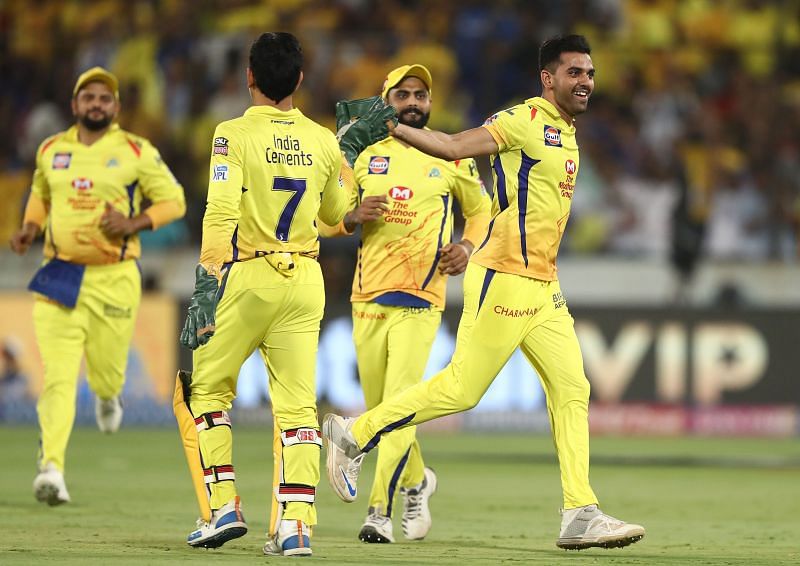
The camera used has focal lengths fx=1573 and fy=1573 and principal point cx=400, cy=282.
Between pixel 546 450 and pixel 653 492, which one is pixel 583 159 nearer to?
pixel 546 450

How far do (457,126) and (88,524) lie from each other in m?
10.7

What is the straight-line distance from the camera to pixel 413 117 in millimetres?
8945

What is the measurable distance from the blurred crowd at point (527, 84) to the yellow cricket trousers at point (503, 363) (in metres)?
9.73

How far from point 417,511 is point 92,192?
3.43 meters

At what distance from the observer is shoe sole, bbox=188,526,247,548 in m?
7.45

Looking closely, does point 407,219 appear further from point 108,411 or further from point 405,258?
point 108,411

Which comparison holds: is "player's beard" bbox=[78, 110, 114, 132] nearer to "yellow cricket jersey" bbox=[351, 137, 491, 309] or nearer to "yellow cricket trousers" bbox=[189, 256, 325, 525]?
→ "yellow cricket jersey" bbox=[351, 137, 491, 309]

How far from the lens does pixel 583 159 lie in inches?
714

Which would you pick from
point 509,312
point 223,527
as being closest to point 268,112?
point 509,312

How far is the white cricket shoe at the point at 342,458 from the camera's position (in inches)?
309

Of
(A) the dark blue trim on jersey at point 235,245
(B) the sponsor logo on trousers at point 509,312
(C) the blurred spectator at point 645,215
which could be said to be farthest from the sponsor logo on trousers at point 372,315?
(C) the blurred spectator at point 645,215

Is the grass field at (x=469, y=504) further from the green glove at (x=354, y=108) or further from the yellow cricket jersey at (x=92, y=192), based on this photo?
the green glove at (x=354, y=108)

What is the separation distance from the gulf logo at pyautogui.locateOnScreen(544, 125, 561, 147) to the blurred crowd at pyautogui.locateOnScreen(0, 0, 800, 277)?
969cm

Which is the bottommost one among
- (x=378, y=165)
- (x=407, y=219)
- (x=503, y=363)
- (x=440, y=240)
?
(x=503, y=363)
